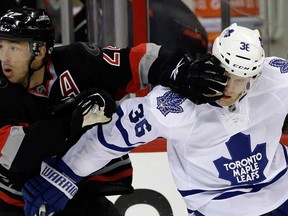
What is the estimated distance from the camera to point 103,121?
7.68ft

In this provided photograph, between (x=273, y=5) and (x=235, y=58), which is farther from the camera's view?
(x=273, y=5)

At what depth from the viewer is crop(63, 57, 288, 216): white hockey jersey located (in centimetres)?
231

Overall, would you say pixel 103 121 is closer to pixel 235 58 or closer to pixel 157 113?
pixel 157 113

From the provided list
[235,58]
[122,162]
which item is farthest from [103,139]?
[235,58]

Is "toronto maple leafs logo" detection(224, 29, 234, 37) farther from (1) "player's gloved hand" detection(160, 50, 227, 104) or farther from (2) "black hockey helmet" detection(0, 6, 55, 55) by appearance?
(2) "black hockey helmet" detection(0, 6, 55, 55)

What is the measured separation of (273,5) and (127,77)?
1210 millimetres

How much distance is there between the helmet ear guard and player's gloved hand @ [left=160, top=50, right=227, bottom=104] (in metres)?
0.02

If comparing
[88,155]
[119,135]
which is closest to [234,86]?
[119,135]

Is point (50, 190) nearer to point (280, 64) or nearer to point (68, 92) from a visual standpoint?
point (68, 92)

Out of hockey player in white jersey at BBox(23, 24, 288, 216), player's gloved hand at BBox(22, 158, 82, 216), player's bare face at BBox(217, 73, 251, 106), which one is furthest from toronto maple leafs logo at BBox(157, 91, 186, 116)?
player's gloved hand at BBox(22, 158, 82, 216)

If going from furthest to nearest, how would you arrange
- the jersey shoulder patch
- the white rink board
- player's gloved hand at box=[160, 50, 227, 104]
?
1. the white rink board
2. the jersey shoulder patch
3. player's gloved hand at box=[160, 50, 227, 104]

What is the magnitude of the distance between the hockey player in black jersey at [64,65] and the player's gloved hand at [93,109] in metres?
0.13

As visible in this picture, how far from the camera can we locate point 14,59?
95.2 inches

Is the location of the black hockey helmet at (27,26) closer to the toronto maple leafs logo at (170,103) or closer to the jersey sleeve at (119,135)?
the jersey sleeve at (119,135)
